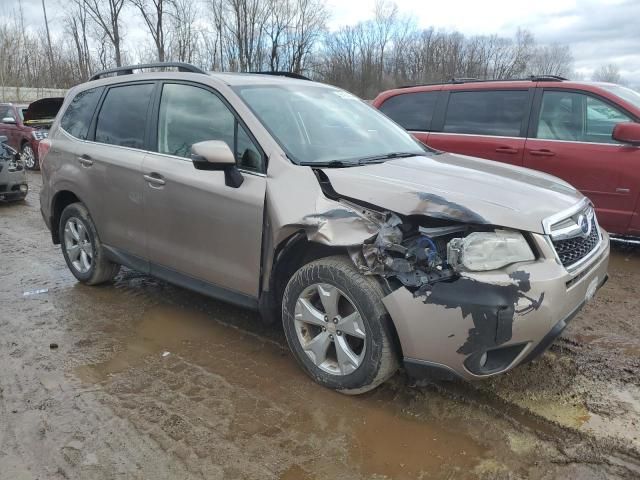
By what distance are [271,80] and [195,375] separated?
2189 mm

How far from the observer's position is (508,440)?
8.50 ft

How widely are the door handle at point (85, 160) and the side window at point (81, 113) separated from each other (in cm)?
21

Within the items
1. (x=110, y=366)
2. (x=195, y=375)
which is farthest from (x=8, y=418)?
(x=195, y=375)

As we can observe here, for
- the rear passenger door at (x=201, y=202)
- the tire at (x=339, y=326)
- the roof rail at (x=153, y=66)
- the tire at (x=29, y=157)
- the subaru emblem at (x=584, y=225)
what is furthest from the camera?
the tire at (x=29, y=157)

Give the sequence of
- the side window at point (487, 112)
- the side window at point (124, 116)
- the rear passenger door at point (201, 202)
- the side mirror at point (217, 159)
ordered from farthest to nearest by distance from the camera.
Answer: the side window at point (487, 112), the side window at point (124, 116), the rear passenger door at point (201, 202), the side mirror at point (217, 159)

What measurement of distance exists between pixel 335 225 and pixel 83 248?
302 cm

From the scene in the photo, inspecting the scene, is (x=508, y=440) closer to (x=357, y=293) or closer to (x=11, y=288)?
(x=357, y=293)

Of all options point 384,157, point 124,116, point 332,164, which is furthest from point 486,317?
point 124,116

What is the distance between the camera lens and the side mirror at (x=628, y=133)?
5074mm

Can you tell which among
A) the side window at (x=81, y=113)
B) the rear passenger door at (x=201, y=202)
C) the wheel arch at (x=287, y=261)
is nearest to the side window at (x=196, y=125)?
the rear passenger door at (x=201, y=202)

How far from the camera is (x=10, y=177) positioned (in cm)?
936

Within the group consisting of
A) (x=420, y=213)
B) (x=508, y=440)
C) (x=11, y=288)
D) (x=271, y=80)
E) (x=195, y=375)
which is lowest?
(x=11, y=288)

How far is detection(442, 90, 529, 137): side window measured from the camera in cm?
599

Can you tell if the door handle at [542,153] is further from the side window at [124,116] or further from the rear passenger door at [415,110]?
the side window at [124,116]
